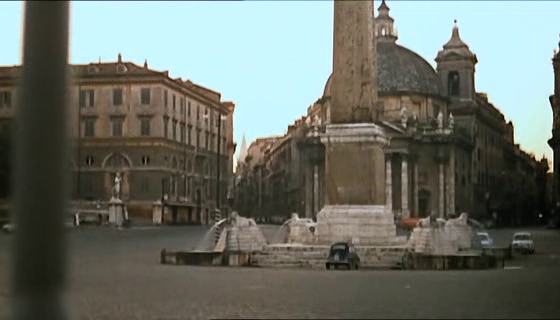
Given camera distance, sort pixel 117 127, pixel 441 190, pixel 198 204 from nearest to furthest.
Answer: pixel 117 127, pixel 198 204, pixel 441 190

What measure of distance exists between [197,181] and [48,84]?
6021 cm

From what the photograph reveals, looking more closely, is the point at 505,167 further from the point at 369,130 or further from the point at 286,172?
the point at 369,130

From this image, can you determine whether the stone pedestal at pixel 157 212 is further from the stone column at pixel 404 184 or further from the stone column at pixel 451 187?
the stone column at pixel 451 187

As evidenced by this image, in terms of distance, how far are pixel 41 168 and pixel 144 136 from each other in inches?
2193

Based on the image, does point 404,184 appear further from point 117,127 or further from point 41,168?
point 41,168

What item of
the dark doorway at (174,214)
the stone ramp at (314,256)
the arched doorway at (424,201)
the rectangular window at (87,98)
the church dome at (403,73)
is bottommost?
the stone ramp at (314,256)

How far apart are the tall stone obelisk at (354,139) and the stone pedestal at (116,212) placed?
27515mm

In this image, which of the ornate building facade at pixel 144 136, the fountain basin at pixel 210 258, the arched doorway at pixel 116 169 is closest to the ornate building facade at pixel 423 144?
the ornate building facade at pixel 144 136

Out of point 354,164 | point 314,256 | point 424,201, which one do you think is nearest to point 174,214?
point 424,201

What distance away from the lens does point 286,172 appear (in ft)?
319

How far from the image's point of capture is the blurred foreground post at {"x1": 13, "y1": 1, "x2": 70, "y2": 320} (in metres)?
4.68

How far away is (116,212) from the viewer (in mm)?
51750

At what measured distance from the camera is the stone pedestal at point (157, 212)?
57.6m

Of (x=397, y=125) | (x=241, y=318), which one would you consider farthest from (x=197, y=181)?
(x=241, y=318)
